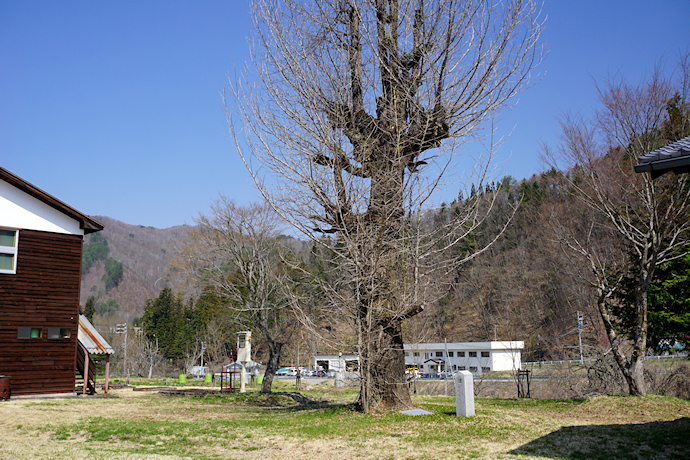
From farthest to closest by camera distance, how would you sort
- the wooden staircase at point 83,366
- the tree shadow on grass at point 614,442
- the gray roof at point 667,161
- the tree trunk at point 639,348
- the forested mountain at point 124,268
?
1. the forested mountain at point 124,268
2. the wooden staircase at point 83,366
3. the tree trunk at point 639,348
4. the tree shadow on grass at point 614,442
5. the gray roof at point 667,161

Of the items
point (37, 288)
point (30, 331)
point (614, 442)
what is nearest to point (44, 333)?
point (30, 331)

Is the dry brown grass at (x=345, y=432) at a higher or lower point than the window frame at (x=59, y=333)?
lower

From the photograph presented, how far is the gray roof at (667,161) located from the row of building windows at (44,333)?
16.5 metres

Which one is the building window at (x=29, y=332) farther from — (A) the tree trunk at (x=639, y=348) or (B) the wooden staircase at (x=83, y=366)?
(A) the tree trunk at (x=639, y=348)

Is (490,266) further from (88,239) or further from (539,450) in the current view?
(88,239)

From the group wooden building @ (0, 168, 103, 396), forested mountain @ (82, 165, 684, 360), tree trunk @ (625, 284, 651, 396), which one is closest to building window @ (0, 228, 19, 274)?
wooden building @ (0, 168, 103, 396)

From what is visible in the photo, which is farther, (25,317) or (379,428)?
(25,317)

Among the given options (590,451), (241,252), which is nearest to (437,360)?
(241,252)

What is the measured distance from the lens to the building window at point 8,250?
51.1 ft

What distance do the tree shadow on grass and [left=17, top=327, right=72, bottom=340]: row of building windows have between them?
14458 millimetres

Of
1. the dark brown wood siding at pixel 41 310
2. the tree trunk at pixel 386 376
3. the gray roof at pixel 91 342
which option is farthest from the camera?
the gray roof at pixel 91 342

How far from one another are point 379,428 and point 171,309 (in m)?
56.1

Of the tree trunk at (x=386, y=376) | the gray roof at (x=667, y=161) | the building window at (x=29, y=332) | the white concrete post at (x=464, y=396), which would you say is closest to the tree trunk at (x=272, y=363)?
the building window at (x=29, y=332)

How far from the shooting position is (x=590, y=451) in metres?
6.99
